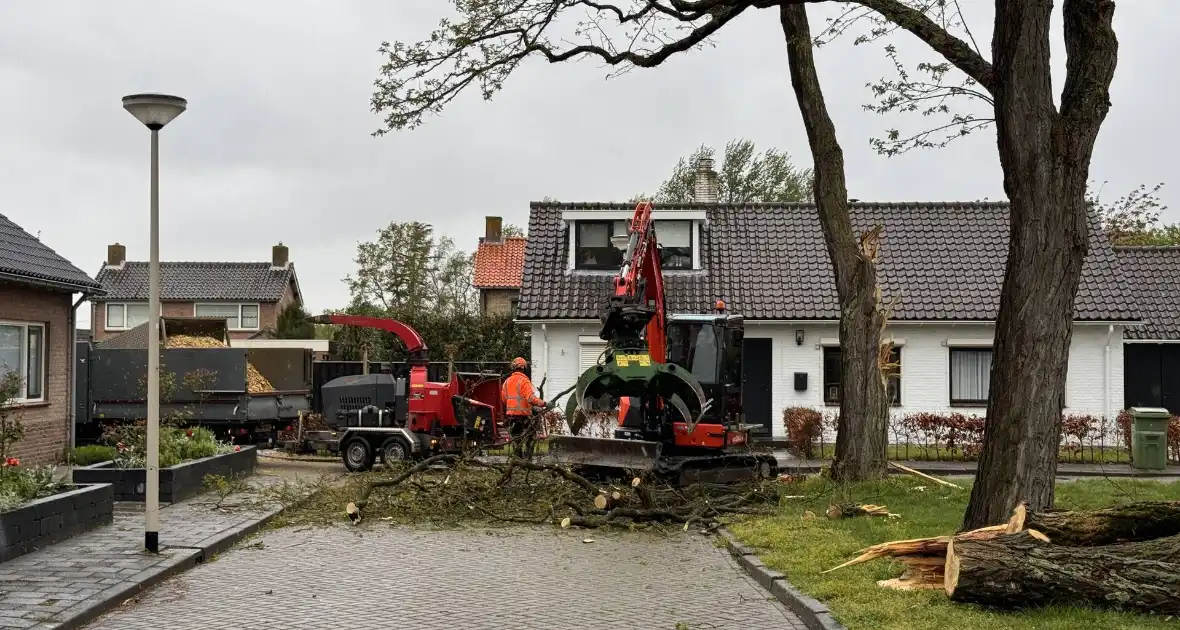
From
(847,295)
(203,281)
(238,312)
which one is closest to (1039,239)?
(847,295)

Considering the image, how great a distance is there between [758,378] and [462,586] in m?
18.2

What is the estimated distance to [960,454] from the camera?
23891 millimetres

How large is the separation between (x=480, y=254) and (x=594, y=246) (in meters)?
28.1

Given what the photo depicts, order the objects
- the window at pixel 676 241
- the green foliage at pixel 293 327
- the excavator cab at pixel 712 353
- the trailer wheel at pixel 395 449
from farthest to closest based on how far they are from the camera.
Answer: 1. the green foliage at pixel 293 327
2. the window at pixel 676 241
3. the trailer wheel at pixel 395 449
4. the excavator cab at pixel 712 353

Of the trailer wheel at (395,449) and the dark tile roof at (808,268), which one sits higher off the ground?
the dark tile roof at (808,268)

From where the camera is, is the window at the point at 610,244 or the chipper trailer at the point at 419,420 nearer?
the chipper trailer at the point at 419,420

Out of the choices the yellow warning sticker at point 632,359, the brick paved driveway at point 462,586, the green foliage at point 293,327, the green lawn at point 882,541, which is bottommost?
the brick paved driveway at point 462,586

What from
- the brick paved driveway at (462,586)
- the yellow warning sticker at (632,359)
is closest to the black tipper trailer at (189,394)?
the brick paved driveway at (462,586)

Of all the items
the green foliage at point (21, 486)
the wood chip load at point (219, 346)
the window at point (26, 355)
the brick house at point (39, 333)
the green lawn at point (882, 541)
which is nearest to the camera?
the green lawn at point (882, 541)

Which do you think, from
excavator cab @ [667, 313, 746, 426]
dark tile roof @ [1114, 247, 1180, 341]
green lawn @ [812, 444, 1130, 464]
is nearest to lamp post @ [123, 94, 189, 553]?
excavator cab @ [667, 313, 746, 426]

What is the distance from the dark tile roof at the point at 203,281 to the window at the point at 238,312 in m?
0.52

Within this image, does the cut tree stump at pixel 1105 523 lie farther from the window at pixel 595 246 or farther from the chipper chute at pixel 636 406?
the window at pixel 595 246

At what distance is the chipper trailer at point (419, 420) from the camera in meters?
20.7

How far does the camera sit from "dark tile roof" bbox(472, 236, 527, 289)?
55.1 m
